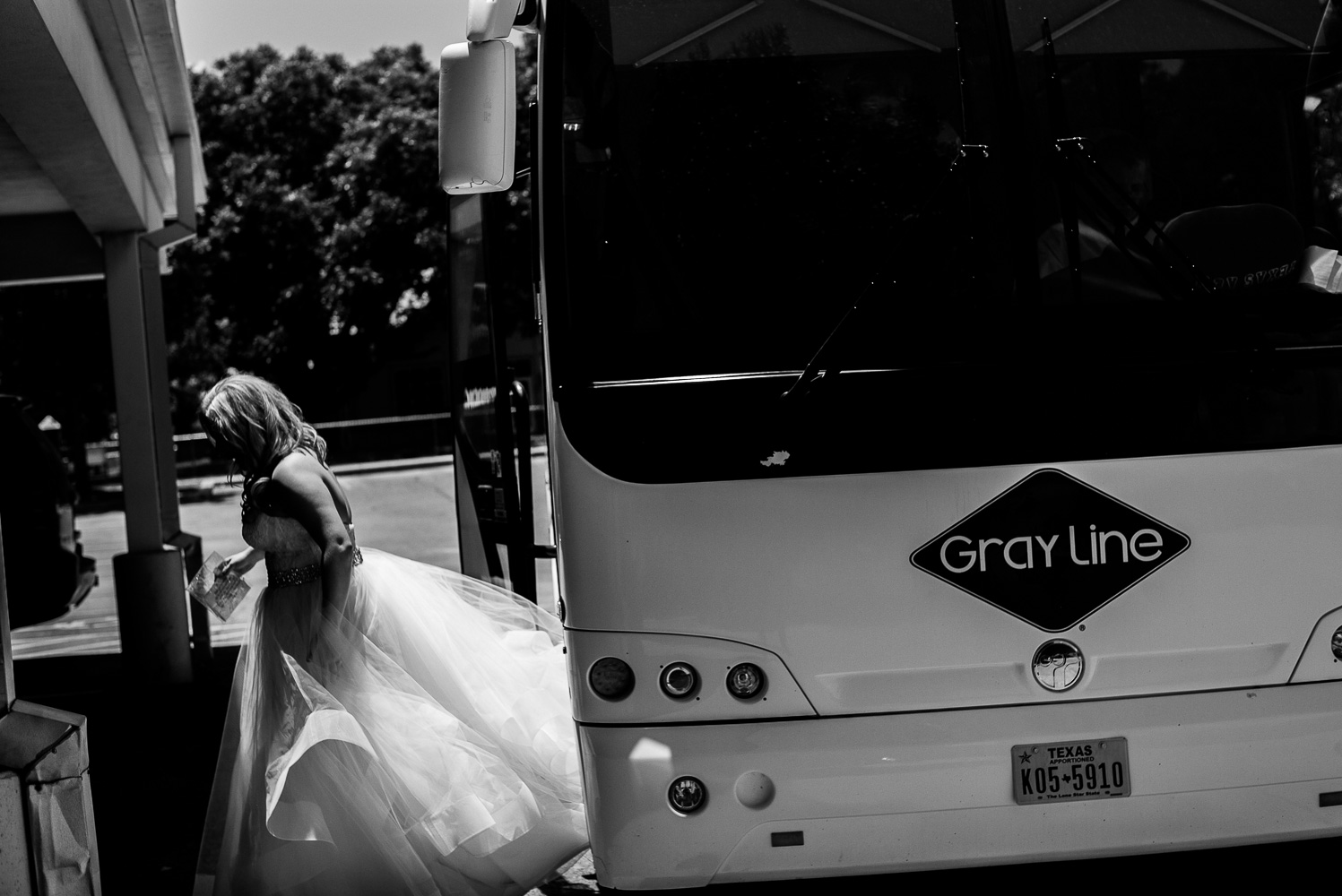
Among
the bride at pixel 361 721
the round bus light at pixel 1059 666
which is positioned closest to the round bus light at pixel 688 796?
the round bus light at pixel 1059 666

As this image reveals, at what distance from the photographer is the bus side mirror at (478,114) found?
348 centimetres

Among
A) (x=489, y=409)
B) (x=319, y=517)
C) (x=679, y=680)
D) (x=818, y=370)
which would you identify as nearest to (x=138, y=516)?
(x=489, y=409)

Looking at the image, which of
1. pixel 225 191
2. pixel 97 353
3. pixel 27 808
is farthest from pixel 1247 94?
pixel 225 191

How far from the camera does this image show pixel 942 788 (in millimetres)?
3287

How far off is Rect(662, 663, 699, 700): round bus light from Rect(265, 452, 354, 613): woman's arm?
147 centimetres

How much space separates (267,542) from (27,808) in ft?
3.66

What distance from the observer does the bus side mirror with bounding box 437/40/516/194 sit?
3.48m

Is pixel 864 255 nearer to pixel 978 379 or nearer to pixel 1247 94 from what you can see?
pixel 978 379

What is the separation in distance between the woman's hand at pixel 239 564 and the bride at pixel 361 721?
10 millimetres

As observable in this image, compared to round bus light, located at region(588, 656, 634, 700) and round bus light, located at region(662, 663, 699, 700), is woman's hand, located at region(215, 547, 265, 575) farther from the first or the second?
round bus light, located at region(662, 663, 699, 700)

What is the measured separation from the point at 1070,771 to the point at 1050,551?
0.54 metres

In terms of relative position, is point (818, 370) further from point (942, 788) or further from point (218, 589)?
point (218, 589)

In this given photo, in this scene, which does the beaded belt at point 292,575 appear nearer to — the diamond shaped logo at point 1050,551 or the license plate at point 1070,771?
the diamond shaped logo at point 1050,551

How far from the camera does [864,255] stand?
335 centimetres
